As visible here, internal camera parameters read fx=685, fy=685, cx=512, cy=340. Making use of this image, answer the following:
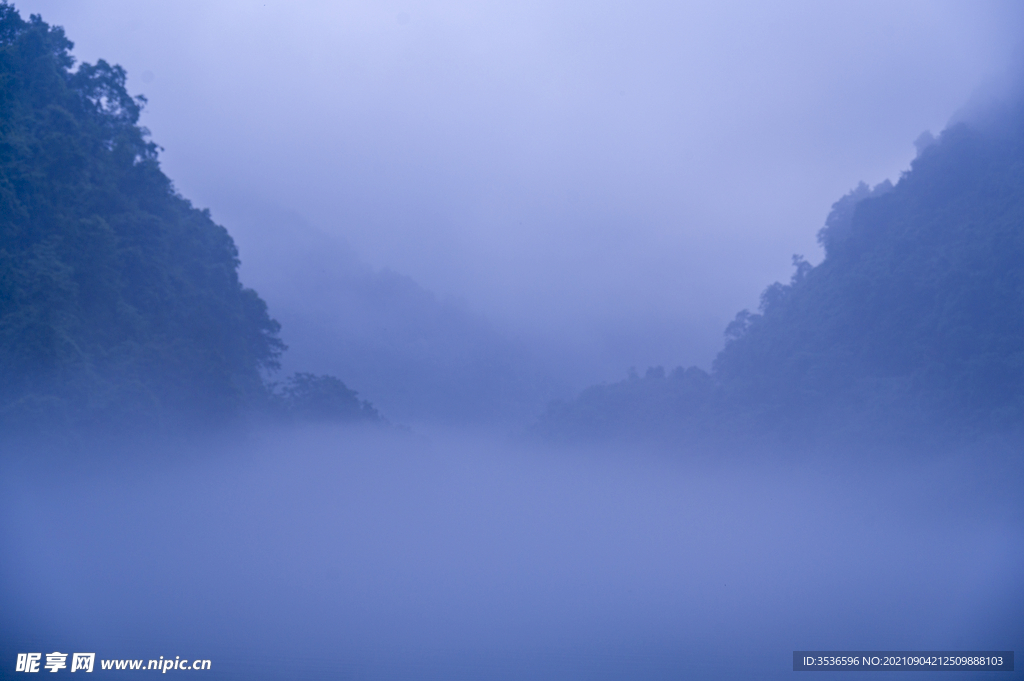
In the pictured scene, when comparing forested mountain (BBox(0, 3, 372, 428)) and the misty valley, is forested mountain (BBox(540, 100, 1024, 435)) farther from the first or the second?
forested mountain (BBox(0, 3, 372, 428))

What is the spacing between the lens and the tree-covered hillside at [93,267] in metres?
11.2

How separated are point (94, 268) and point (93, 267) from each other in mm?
36

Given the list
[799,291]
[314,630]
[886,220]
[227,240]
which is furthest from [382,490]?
[886,220]

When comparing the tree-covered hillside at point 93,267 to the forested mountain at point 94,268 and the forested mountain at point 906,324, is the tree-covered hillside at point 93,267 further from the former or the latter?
the forested mountain at point 906,324

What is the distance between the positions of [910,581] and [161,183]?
2027cm

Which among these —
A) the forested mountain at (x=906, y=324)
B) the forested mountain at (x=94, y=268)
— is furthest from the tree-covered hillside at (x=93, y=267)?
the forested mountain at (x=906, y=324)

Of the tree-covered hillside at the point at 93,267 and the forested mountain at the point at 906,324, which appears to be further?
the forested mountain at the point at 906,324

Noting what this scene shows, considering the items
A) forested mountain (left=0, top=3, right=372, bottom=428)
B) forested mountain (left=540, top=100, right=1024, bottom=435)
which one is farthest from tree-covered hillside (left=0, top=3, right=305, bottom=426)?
forested mountain (left=540, top=100, right=1024, bottom=435)

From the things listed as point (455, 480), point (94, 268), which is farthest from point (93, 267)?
point (455, 480)

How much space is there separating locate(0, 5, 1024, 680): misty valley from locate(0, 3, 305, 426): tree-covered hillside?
0.07 meters

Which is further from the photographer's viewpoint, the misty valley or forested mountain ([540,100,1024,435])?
forested mountain ([540,100,1024,435])

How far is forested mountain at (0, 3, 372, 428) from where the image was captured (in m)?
11.3

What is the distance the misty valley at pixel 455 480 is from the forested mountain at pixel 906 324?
111 millimetres

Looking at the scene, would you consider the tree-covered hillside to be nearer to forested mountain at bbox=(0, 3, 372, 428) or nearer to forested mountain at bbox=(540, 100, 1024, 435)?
forested mountain at bbox=(0, 3, 372, 428)
